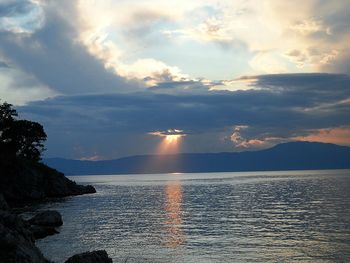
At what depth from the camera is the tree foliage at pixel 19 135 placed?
13512 centimetres

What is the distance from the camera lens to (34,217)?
6656 cm

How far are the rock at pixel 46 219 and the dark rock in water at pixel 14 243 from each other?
33975mm

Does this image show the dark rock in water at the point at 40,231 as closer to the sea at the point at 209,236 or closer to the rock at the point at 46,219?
the sea at the point at 209,236

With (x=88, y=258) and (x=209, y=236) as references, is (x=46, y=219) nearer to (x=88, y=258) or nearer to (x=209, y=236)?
(x=209, y=236)

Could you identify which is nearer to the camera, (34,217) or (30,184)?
(34,217)

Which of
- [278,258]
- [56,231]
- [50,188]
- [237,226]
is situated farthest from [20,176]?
[278,258]

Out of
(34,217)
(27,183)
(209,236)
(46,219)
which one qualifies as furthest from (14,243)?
(27,183)

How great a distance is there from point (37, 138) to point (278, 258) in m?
118

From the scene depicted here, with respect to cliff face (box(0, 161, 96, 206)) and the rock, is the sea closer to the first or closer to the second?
the rock

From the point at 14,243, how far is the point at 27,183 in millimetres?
102974

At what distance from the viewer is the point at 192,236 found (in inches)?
2319

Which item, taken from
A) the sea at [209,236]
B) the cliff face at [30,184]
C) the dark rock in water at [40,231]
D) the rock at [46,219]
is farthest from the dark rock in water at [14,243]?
the rock at [46,219]

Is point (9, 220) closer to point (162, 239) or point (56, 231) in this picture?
point (162, 239)

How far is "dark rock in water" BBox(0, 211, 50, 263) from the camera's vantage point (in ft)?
89.5
